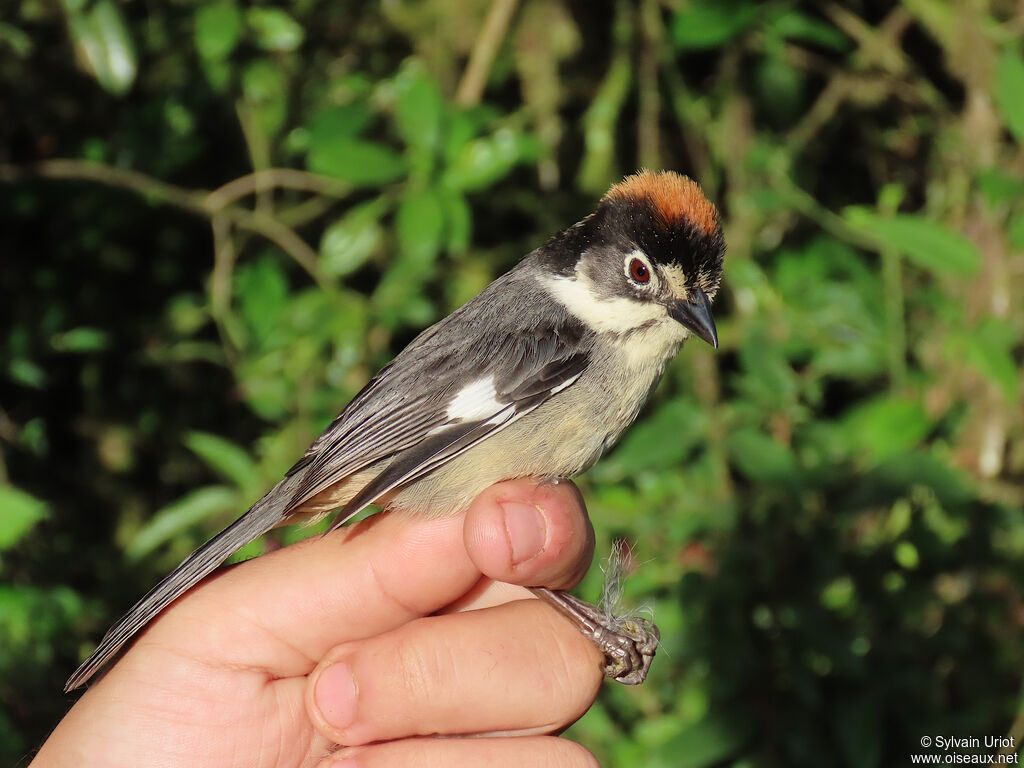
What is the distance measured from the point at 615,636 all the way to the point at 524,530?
16.5 inches

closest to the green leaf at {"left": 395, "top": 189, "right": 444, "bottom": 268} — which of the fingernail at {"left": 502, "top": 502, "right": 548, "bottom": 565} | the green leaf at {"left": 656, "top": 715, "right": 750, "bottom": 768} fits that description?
the fingernail at {"left": 502, "top": 502, "right": 548, "bottom": 565}

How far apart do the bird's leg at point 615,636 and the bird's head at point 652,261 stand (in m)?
0.70

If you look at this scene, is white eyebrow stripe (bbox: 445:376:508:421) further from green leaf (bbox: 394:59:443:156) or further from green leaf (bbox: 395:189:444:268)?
green leaf (bbox: 394:59:443:156)

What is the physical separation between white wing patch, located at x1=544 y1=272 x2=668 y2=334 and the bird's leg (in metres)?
0.69

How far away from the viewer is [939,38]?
3533 millimetres

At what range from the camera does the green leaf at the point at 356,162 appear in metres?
2.93

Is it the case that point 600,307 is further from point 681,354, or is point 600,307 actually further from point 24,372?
point 24,372

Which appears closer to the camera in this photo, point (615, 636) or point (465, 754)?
point (465, 754)

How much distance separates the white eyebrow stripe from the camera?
89.6 inches

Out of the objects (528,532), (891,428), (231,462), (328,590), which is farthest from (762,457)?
(231,462)

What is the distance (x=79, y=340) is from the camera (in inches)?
134

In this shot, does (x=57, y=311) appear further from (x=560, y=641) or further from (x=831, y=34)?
(x=831, y=34)

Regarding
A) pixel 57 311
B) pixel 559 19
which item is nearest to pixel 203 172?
pixel 57 311

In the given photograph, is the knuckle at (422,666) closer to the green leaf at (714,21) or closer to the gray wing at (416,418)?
the gray wing at (416,418)
